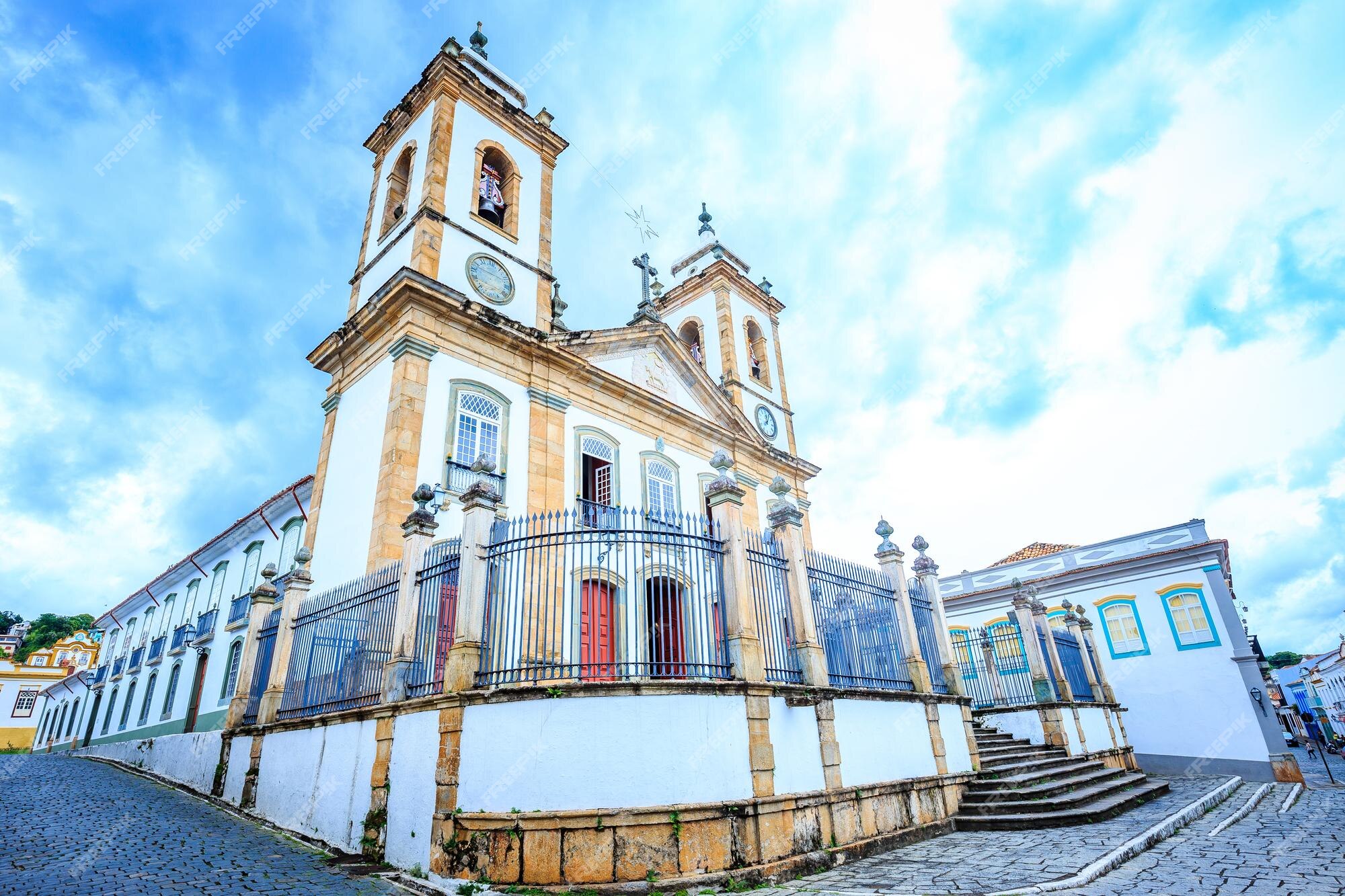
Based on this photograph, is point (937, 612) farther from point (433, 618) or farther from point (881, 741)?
point (433, 618)

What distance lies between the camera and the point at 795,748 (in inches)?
231

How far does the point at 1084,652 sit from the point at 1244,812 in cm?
482

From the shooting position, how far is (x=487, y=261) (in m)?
13.1

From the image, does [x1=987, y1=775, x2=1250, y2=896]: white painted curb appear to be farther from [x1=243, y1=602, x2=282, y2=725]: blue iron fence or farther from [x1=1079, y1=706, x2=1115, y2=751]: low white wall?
[x1=243, y1=602, x2=282, y2=725]: blue iron fence

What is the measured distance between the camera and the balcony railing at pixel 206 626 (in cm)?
1650

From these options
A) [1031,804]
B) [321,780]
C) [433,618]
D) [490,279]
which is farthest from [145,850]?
[490,279]

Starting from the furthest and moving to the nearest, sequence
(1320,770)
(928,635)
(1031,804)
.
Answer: (1320,770)
(928,635)
(1031,804)

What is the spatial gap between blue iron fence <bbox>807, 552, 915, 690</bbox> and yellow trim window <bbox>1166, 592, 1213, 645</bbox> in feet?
40.9

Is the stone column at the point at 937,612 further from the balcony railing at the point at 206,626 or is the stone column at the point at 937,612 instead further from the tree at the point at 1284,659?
the tree at the point at 1284,659

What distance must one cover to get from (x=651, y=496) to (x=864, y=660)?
7.06 m

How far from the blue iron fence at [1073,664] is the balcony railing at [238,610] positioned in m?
16.0

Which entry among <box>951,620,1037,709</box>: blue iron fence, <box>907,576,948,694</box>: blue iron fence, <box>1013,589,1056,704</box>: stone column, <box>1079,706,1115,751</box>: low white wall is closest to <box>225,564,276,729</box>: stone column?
<box>907,576,948,694</box>: blue iron fence

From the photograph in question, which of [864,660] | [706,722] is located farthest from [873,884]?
[864,660]

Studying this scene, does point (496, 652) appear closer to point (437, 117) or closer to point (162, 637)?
point (437, 117)
